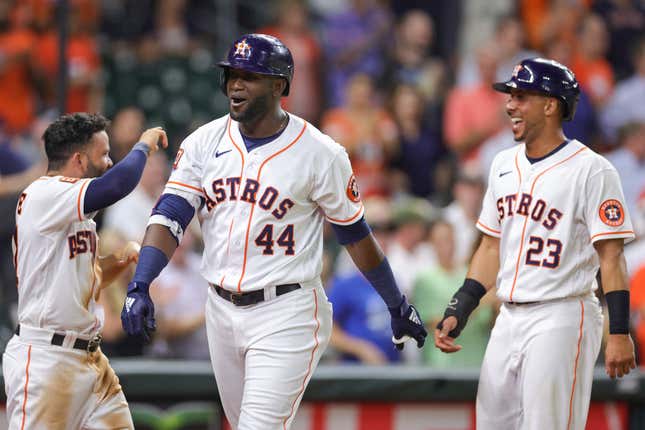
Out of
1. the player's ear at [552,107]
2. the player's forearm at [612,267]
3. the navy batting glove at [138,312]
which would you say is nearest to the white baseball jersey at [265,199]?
the navy batting glove at [138,312]

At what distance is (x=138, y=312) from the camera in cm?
488

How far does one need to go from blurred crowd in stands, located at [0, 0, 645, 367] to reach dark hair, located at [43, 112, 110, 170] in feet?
9.49

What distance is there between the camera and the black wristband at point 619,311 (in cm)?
517

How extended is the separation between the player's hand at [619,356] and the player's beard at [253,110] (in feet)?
5.91

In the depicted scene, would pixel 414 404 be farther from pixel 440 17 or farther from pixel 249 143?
pixel 440 17

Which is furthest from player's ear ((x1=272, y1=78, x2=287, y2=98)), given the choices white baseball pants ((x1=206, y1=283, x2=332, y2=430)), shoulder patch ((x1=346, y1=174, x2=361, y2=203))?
white baseball pants ((x1=206, y1=283, x2=332, y2=430))

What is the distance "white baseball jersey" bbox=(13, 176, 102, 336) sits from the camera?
5.12m

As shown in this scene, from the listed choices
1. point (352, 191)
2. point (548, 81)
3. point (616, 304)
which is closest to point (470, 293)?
point (616, 304)

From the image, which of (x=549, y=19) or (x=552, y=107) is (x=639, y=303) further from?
(x=549, y=19)

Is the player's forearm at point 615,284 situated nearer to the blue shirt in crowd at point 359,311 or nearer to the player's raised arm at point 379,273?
the player's raised arm at point 379,273

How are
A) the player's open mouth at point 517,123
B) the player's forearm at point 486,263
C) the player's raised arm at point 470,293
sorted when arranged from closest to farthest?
the player's open mouth at point 517,123 < the player's raised arm at point 470,293 < the player's forearm at point 486,263

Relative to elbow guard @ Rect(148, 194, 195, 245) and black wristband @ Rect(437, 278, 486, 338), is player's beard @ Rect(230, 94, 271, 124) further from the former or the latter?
black wristband @ Rect(437, 278, 486, 338)

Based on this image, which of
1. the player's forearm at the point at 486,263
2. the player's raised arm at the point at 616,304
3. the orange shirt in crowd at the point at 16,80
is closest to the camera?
the player's raised arm at the point at 616,304

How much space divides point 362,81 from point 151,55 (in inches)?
76.1
